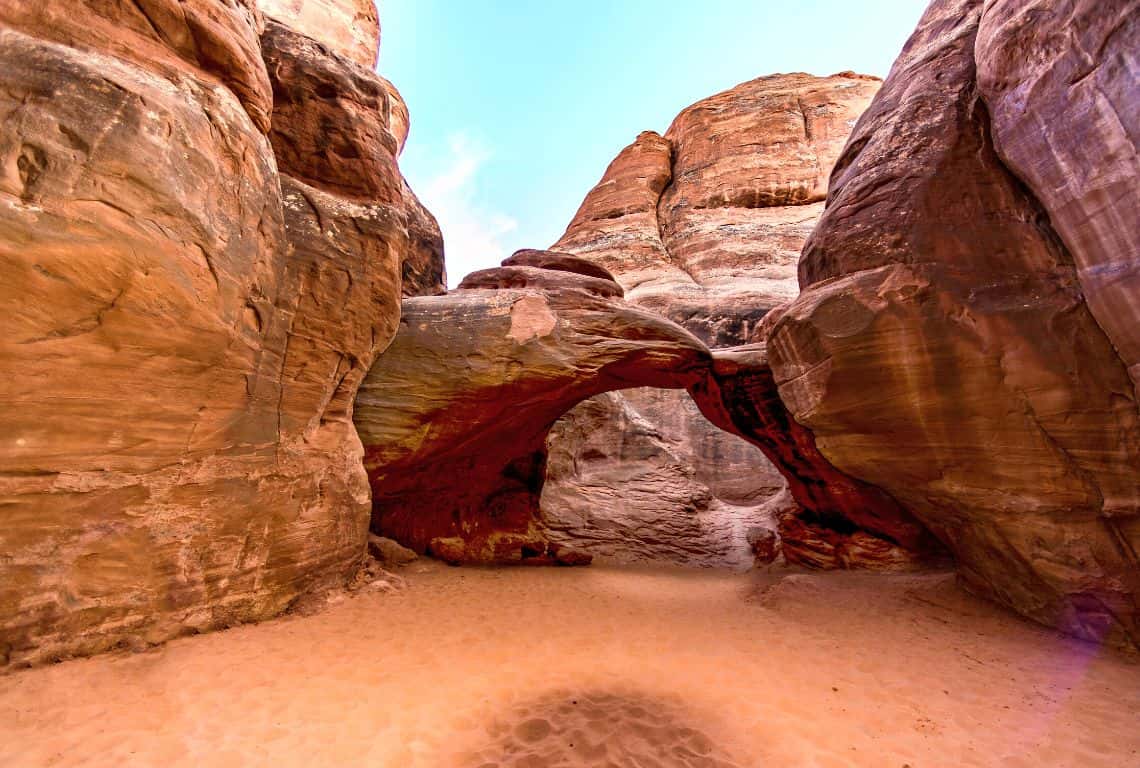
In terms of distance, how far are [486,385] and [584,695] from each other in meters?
5.82

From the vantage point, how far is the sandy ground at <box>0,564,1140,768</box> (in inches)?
156

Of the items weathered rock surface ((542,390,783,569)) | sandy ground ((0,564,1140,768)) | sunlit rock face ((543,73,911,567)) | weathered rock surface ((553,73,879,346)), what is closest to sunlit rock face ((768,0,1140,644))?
sandy ground ((0,564,1140,768))

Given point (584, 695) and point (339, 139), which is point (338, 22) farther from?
point (584, 695)

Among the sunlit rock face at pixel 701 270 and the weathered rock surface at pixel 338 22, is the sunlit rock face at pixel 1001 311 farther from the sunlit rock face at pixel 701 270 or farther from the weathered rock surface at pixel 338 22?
the weathered rock surface at pixel 338 22

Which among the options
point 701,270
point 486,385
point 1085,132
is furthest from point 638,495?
point 701,270

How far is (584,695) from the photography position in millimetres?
5070

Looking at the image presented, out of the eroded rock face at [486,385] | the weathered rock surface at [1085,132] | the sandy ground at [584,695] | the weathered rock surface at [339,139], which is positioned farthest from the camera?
the eroded rock face at [486,385]

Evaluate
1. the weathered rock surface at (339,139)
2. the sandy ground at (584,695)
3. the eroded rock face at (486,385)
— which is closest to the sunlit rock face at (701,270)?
the eroded rock face at (486,385)

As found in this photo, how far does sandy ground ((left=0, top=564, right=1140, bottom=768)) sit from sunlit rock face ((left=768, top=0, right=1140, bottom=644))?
133 cm

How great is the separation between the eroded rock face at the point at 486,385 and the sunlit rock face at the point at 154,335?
2.00 meters

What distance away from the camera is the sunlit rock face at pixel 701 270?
566 inches

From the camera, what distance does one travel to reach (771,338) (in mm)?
8930

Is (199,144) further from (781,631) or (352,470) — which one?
(781,631)

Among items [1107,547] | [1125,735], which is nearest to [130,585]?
[1125,735]
